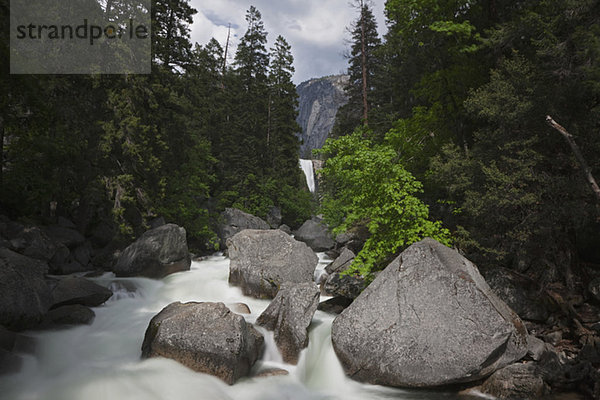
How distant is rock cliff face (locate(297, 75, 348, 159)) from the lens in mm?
152625

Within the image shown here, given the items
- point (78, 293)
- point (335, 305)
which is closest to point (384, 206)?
point (335, 305)

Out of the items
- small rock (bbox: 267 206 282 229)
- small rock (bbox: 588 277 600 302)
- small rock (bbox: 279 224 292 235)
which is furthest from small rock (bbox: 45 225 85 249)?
small rock (bbox: 588 277 600 302)

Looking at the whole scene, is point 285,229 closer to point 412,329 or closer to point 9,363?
point 412,329

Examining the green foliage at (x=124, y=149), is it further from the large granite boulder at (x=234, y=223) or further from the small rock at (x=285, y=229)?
the small rock at (x=285, y=229)

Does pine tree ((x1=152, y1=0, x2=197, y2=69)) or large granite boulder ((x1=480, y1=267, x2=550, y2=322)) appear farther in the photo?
pine tree ((x1=152, y1=0, x2=197, y2=69))

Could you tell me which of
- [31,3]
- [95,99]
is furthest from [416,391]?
[95,99]

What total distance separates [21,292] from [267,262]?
7.87 meters

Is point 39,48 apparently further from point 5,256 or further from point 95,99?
point 5,256

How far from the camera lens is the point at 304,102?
178 m

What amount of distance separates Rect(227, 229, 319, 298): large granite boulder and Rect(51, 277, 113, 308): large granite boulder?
5.02 m

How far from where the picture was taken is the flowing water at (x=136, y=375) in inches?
249

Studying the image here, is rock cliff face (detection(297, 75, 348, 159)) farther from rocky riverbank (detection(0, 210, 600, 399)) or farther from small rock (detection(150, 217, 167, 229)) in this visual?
rocky riverbank (detection(0, 210, 600, 399))

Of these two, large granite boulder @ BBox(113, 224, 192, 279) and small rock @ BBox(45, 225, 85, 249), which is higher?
small rock @ BBox(45, 225, 85, 249)

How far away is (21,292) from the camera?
7836 millimetres
